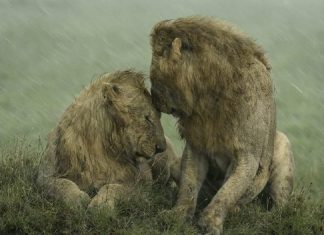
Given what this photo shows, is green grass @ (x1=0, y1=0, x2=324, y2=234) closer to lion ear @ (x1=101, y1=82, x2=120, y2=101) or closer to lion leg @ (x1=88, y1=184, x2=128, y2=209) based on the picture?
lion leg @ (x1=88, y1=184, x2=128, y2=209)

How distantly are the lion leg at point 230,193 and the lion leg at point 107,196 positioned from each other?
0.83 m

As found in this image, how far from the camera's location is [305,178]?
41.7 ft

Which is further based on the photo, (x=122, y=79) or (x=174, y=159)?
(x=174, y=159)

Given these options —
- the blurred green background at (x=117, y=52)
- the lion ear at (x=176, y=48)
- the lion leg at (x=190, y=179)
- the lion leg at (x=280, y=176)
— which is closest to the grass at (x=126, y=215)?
the lion leg at (x=280, y=176)

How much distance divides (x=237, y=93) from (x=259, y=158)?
0.74 m

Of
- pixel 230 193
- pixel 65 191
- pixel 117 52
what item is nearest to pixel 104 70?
pixel 117 52

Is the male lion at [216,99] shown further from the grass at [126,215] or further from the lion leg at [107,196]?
the lion leg at [107,196]

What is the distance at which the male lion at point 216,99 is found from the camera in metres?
7.50

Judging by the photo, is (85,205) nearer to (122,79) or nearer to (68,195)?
(68,195)

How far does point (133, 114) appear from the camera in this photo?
25.4ft

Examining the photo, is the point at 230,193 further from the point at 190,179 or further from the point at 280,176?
the point at 280,176

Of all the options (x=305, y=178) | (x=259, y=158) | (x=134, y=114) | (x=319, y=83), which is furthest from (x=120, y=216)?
(x=319, y=83)

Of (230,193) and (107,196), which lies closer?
(107,196)

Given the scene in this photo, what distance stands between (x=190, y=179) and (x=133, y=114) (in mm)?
906
